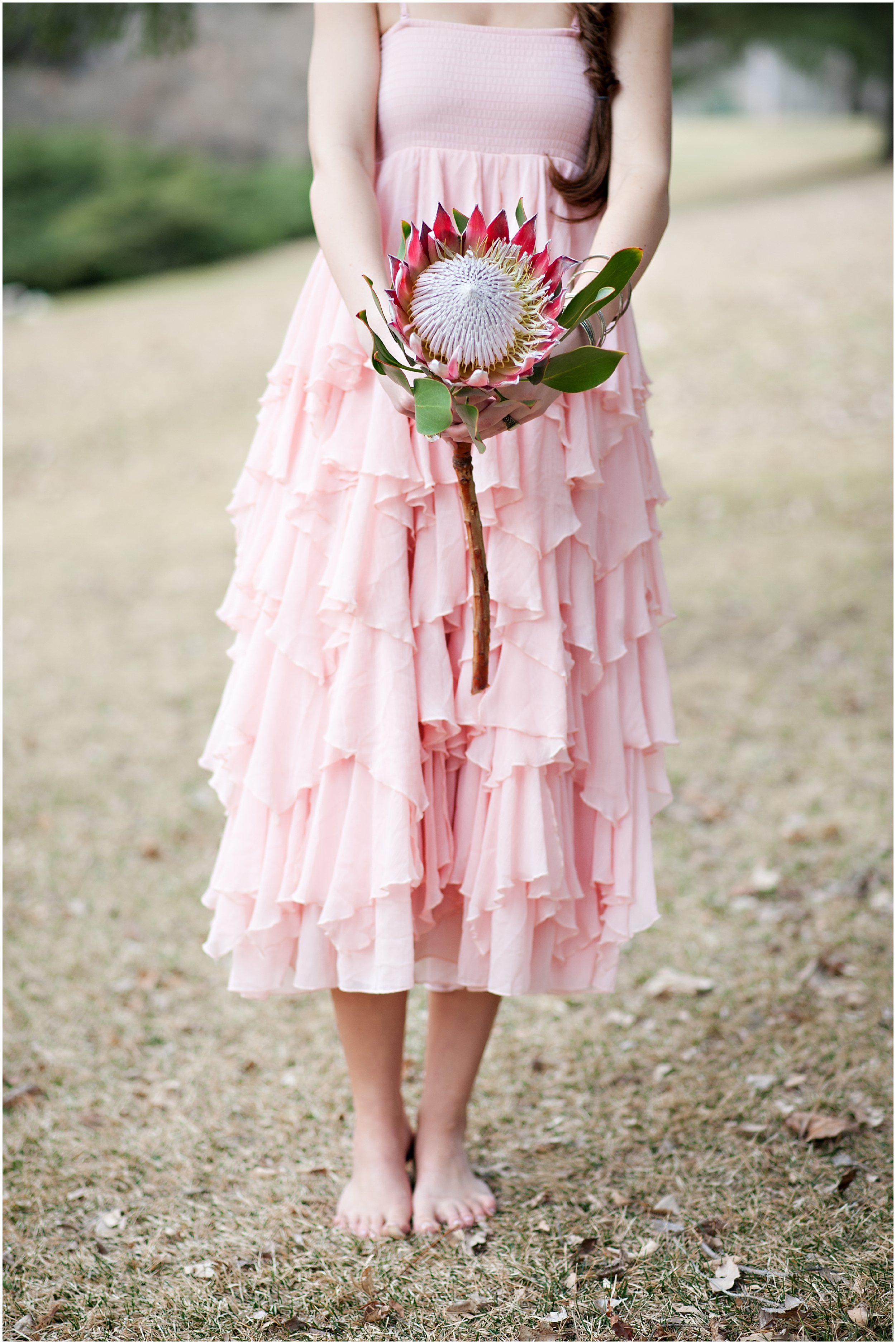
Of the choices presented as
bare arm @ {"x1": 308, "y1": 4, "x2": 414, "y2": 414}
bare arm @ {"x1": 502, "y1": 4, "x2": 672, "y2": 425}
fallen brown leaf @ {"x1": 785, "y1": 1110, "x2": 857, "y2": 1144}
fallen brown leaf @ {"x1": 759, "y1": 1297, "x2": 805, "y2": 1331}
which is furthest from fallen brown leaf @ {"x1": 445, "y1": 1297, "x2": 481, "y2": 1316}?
bare arm @ {"x1": 502, "y1": 4, "x2": 672, "y2": 425}

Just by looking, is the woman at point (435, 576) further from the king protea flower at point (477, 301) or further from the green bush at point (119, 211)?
the green bush at point (119, 211)

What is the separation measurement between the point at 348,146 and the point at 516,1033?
1.90 m

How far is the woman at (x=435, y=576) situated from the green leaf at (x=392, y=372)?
174 millimetres

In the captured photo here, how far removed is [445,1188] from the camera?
2.02m

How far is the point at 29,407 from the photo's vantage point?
29.6 feet

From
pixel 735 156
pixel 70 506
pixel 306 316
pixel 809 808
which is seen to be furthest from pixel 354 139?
pixel 735 156

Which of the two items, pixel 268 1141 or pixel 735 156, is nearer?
pixel 268 1141

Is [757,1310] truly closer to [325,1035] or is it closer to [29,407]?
[325,1035]

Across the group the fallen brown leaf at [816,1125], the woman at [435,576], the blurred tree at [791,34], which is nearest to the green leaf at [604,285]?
the woman at [435,576]

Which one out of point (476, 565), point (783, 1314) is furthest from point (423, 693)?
point (783, 1314)

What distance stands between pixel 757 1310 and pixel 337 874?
95cm

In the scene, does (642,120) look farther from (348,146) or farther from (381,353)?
(381,353)

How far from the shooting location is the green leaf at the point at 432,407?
4.30ft

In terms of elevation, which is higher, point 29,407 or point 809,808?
point 29,407
